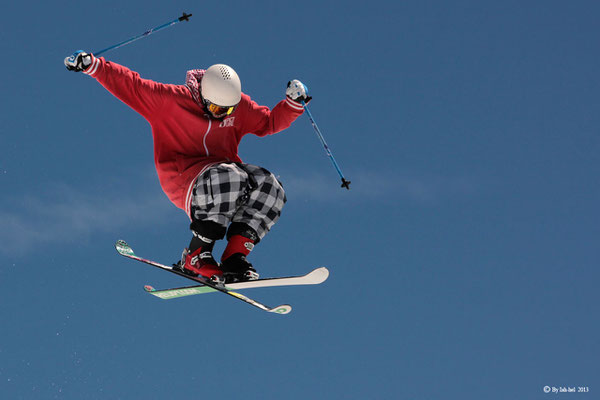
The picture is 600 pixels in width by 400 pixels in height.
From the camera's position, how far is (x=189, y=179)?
41.3ft

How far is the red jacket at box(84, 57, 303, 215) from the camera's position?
41.2ft

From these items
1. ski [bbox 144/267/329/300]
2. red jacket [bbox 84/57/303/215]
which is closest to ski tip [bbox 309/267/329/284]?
ski [bbox 144/267/329/300]

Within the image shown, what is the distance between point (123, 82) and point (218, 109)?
1.22 metres

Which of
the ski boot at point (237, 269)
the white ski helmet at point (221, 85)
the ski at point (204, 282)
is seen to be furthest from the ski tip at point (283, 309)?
the white ski helmet at point (221, 85)

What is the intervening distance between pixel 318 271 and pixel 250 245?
1.02 m

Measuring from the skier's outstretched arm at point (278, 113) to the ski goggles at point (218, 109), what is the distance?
0.57 meters

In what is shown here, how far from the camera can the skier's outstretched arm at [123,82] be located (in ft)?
40.1

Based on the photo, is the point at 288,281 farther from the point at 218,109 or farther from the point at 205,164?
the point at 218,109

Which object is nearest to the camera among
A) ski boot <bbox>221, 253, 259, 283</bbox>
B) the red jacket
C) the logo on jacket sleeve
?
ski boot <bbox>221, 253, 259, 283</bbox>

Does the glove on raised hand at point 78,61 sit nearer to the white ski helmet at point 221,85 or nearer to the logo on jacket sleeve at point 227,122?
the white ski helmet at point 221,85

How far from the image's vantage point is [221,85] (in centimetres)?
1243

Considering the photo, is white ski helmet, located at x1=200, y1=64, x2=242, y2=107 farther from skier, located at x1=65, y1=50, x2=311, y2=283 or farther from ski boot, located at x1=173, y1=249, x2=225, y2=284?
ski boot, located at x1=173, y1=249, x2=225, y2=284

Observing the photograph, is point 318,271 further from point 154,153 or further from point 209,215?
point 154,153

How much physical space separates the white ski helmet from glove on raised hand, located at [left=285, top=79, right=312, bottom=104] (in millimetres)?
959
